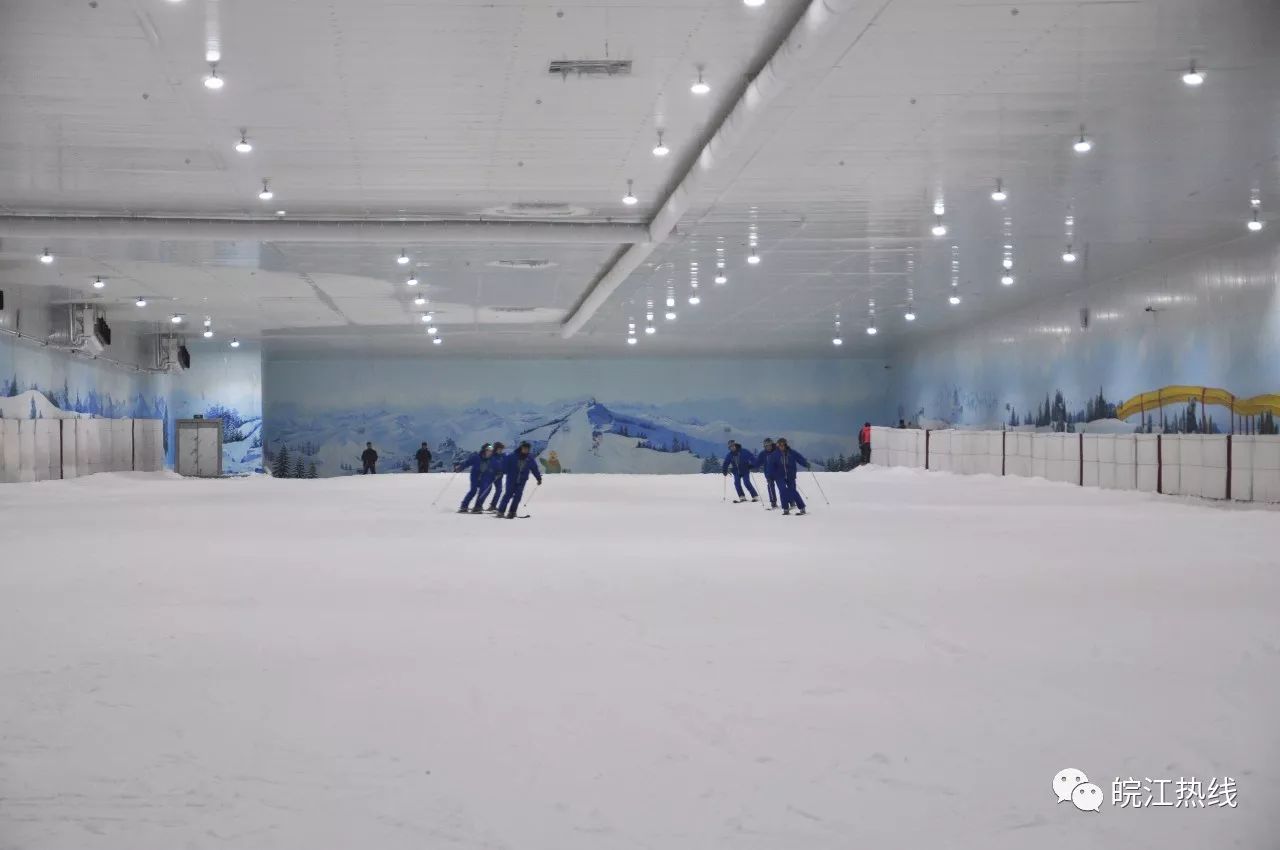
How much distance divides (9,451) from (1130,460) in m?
29.1

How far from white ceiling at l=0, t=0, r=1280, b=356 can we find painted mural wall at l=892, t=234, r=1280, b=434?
1.16m

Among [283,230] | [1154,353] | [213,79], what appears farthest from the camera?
[1154,353]

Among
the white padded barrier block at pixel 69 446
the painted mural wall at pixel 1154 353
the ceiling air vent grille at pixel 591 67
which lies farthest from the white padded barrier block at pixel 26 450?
the painted mural wall at pixel 1154 353

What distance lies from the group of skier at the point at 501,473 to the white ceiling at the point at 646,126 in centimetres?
476

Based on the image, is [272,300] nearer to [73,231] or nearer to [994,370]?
[73,231]

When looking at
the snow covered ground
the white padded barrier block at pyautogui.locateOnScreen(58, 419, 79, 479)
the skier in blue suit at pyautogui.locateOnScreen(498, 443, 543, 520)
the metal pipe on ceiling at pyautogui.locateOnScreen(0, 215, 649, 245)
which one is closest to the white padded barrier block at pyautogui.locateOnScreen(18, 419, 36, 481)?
the white padded barrier block at pyautogui.locateOnScreen(58, 419, 79, 479)

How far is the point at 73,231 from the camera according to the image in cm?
2650

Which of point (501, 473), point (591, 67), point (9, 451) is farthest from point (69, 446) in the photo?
point (591, 67)

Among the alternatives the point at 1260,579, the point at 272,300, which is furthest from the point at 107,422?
the point at 1260,579

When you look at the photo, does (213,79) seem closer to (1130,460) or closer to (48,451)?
(1130,460)

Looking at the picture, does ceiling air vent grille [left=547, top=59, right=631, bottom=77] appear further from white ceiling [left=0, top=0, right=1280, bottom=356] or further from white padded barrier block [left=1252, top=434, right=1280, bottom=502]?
white padded barrier block [left=1252, top=434, right=1280, bottom=502]

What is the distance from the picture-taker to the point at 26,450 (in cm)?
3769

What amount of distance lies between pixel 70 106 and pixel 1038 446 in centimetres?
2688

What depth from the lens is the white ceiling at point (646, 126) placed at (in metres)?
15.0
